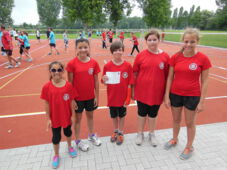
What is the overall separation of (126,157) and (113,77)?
1.38 metres

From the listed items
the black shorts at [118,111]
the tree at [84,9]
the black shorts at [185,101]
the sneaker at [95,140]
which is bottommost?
the sneaker at [95,140]

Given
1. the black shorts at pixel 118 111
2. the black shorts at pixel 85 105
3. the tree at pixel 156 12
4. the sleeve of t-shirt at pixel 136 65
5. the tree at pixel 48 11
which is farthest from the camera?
the tree at pixel 48 11

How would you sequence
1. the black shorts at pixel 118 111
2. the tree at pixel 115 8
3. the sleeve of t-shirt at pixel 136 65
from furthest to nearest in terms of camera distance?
the tree at pixel 115 8 → the black shorts at pixel 118 111 → the sleeve of t-shirt at pixel 136 65

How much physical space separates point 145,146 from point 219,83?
5.33 meters

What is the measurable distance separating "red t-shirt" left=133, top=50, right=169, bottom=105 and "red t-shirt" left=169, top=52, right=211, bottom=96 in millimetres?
176

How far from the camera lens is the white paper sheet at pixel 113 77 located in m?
2.76

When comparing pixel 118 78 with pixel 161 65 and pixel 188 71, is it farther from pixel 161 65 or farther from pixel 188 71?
pixel 188 71

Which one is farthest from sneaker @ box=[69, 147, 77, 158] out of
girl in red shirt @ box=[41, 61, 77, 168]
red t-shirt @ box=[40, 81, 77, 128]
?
red t-shirt @ box=[40, 81, 77, 128]

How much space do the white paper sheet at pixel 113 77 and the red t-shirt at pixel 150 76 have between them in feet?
0.98

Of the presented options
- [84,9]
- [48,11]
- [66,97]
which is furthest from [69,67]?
[48,11]

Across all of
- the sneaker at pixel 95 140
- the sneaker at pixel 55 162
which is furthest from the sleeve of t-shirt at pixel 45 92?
the sneaker at pixel 95 140

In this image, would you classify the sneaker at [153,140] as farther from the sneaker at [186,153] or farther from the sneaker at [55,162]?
the sneaker at [55,162]

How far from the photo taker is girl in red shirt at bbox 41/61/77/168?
236cm

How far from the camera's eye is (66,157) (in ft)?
9.35
